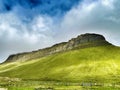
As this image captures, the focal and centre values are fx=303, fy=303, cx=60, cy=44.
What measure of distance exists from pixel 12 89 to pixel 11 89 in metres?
0.58

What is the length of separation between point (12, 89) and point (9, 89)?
3.77 ft

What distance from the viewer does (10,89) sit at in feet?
381

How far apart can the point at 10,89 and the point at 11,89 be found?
0.38 m

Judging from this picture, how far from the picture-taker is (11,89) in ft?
381

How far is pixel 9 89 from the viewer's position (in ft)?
380

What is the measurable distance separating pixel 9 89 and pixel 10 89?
0.42 m

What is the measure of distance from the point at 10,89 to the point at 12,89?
33.3 inches

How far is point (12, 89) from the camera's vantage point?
115875 millimetres

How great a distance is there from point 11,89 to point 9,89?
0.80 metres
